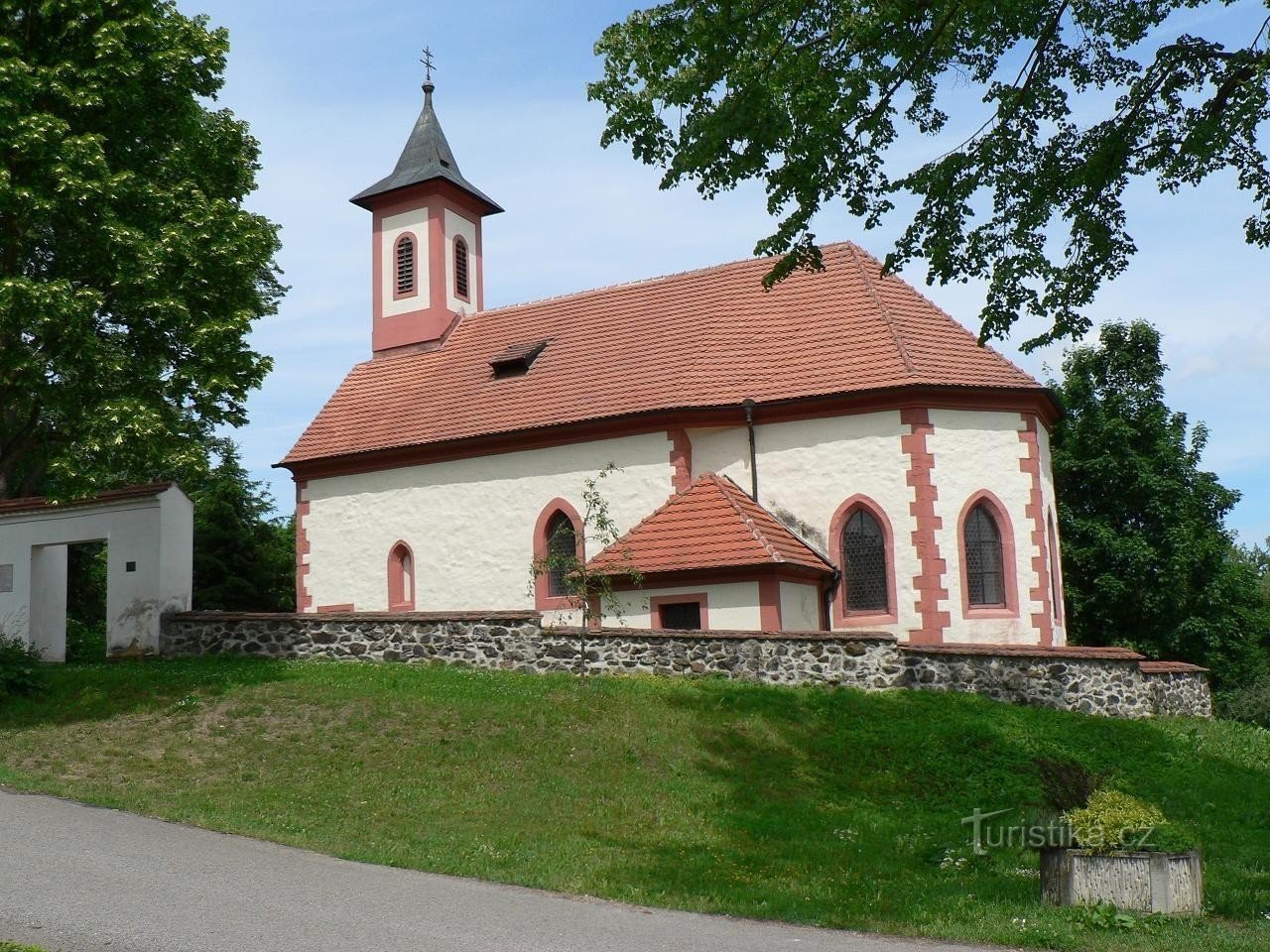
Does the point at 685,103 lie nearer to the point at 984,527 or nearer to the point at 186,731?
the point at 186,731

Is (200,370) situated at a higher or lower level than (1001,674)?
higher

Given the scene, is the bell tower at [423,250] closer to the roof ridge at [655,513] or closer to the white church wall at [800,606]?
the roof ridge at [655,513]

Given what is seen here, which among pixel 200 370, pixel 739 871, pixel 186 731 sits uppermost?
pixel 200 370

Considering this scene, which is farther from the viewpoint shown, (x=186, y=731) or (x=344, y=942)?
(x=186, y=731)

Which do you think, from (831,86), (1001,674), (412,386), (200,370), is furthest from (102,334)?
(1001,674)

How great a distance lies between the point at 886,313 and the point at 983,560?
4.67 metres

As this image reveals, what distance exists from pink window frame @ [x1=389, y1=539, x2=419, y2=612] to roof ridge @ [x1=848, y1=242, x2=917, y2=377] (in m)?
9.91

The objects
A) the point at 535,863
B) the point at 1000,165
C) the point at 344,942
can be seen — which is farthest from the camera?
the point at 1000,165

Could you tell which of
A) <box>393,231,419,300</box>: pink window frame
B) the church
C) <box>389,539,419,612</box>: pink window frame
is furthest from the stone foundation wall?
<box>393,231,419,300</box>: pink window frame

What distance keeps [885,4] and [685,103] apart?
184 cm

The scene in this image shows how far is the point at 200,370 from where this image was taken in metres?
17.3

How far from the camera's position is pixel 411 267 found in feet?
94.4

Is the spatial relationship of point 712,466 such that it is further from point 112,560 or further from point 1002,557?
point 112,560

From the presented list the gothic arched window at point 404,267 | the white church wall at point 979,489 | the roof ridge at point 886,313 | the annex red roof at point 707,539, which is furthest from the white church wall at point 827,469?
the gothic arched window at point 404,267
